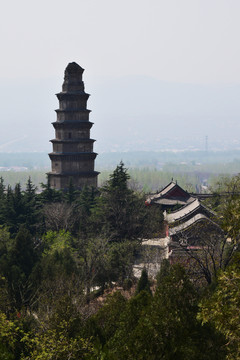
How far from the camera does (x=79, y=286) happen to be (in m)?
31.4

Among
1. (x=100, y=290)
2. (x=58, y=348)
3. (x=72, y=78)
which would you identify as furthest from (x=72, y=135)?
(x=58, y=348)

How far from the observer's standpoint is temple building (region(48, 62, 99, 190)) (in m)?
62.1

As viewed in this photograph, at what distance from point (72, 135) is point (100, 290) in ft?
88.0

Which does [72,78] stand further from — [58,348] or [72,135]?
[58,348]

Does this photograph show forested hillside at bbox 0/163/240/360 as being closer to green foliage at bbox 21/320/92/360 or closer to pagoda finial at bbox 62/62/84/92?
green foliage at bbox 21/320/92/360

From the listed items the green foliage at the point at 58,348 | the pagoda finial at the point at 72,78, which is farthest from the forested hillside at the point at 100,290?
the pagoda finial at the point at 72,78

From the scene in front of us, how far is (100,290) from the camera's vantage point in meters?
38.1

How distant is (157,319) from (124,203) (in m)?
32.0

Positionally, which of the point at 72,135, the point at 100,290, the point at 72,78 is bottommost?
the point at 100,290

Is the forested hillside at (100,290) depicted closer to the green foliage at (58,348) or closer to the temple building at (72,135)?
the green foliage at (58,348)

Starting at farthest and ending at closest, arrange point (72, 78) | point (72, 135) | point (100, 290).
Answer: point (72, 78), point (72, 135), point (100, 290)

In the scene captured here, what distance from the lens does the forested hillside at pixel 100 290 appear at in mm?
17969

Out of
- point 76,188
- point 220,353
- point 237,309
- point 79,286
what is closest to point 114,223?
point 76,188

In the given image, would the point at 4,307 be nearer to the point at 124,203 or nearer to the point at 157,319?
the point at 157,319
